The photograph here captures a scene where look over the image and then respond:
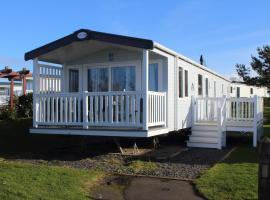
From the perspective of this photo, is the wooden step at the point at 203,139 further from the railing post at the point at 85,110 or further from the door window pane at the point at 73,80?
the door window pane at the point at 73,80

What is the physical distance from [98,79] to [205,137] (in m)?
4.02

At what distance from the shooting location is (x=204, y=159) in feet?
35.6

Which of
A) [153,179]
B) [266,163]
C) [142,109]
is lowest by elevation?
[153,179]

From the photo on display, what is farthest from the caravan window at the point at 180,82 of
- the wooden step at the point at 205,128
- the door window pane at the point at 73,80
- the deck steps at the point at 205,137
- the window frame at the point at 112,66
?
the door window pane at the point at 73,80

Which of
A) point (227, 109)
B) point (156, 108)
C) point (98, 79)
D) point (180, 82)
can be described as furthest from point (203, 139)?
point (98, 79)

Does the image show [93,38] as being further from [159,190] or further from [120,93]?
[159,190]

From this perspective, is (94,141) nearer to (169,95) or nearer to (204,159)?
(169,95)

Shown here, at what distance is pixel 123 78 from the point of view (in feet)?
44.1

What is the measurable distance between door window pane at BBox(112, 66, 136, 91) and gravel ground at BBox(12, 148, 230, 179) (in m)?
2.52

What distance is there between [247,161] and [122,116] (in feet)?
11.3

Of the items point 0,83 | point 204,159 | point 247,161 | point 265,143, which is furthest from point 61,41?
point 0,83

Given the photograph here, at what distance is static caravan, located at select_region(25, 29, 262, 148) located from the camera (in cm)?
1125

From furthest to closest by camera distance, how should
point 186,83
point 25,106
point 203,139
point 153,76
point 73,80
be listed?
1. point 25,106
2. point 186,83
3. point 73,80
4. point 203,139
5. point 153,76

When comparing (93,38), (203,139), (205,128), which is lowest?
(203,139)
